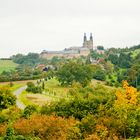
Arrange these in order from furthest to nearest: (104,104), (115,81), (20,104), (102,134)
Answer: (115,81) → (20,104) → (104,104) → (102,134)

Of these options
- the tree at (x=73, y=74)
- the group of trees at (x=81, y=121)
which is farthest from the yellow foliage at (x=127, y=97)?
the tree at (x=73, y=74)

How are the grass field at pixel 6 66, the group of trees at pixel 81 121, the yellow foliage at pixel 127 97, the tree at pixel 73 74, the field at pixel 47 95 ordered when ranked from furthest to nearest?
the grass field at pixel 6 66 → the tree at pixel 73 74 → the field at pixel 47 95 → the yellow foliage at pixel 127 97 → the group of trees at pixel 81 121

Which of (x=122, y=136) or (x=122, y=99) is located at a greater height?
(x=122, y=99)

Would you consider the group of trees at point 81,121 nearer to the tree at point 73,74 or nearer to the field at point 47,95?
the field at point 47,95

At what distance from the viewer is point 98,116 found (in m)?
40.5

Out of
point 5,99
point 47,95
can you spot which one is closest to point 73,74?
point 47,95

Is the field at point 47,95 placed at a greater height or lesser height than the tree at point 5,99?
lesser

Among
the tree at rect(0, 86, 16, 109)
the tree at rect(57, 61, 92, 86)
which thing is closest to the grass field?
the tree at rect(57, 61, 92, 86)

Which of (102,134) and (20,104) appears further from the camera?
(20,104)

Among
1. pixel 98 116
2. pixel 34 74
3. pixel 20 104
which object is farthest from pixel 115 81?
pixel 98 116

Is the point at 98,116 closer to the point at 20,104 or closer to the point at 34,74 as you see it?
the point at 20,104

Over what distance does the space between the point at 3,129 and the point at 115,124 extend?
9.91 m

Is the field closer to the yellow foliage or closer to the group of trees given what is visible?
the group of trees

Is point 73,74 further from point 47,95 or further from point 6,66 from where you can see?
point 6,66
